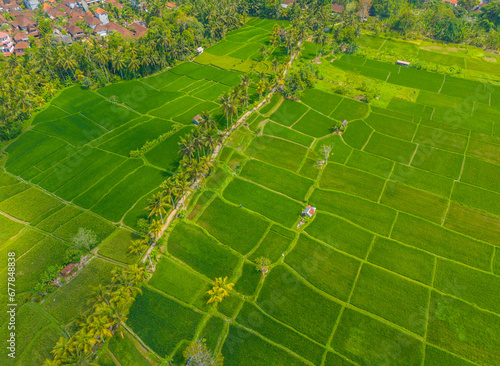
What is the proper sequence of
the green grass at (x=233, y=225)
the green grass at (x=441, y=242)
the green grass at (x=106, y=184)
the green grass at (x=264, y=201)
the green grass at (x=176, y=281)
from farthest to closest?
the green grass at (x=106, y=184) → the green grass at (x=264, y=201) → the green grass at (x=233, y=225) → the green grass at (x=441, y=242) → the green grass at (x=176, y=281)

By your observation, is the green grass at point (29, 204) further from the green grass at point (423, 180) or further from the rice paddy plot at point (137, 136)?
the green grass at point (423, 180)

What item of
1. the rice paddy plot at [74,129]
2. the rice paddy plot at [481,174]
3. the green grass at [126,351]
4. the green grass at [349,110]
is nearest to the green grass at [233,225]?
the green grass at [126,351]

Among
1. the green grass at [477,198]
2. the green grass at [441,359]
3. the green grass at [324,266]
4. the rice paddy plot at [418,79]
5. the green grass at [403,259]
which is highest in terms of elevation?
the rice paddy plot at [418,79]

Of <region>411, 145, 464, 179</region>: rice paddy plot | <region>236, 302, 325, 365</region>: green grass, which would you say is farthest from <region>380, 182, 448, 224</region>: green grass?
<region>236, 302, 325, 365</region>: green grass

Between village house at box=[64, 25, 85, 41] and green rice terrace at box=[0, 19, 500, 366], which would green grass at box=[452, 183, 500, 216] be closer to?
green rice terrace at box=[0, 19, 500, 366]

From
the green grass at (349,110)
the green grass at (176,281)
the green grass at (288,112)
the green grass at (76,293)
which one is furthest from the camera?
the green grass at (349,110)

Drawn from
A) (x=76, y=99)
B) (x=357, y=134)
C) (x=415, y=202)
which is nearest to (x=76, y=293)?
(x=415, y=202)

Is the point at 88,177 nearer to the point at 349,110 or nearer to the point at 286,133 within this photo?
the point at 286,133
